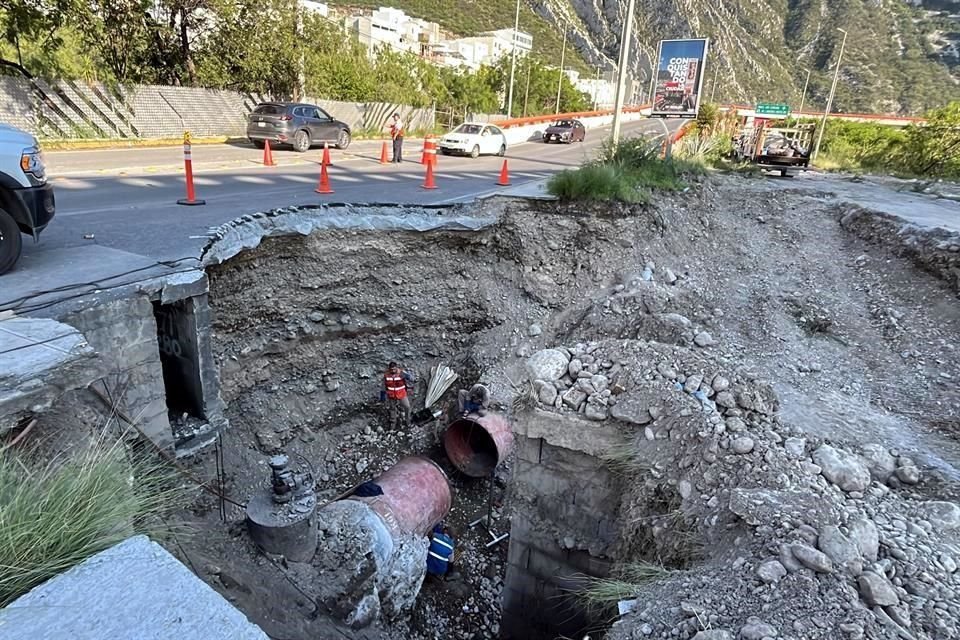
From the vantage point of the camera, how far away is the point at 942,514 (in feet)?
9.66

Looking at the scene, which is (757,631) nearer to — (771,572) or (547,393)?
(771,572)

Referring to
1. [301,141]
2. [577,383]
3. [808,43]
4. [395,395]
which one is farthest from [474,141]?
[808,43]

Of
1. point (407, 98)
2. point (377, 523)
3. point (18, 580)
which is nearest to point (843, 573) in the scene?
point (18, 580)

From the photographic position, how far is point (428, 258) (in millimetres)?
8078

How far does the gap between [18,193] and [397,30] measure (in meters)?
65.7

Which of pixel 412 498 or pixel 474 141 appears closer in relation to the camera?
pixel 412 498

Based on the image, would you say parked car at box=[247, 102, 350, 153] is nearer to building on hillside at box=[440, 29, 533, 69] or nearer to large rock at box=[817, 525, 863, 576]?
large rock at box=[817, 525, 863, 576]

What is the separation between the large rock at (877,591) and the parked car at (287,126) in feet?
56.7

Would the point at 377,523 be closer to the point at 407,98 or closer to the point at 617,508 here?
the point at 617,508

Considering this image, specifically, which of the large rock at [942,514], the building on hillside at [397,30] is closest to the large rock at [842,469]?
the large rock at [942,514]

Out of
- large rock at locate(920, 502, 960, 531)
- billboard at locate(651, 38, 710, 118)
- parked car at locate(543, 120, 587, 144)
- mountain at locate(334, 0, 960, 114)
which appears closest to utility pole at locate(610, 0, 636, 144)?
billboard at locate(651, 38, 710, 118)

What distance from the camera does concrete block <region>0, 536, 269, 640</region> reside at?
156 centimetres

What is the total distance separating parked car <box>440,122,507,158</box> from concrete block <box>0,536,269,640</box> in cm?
1868

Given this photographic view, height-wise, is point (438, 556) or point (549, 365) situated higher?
point (549, 365)
